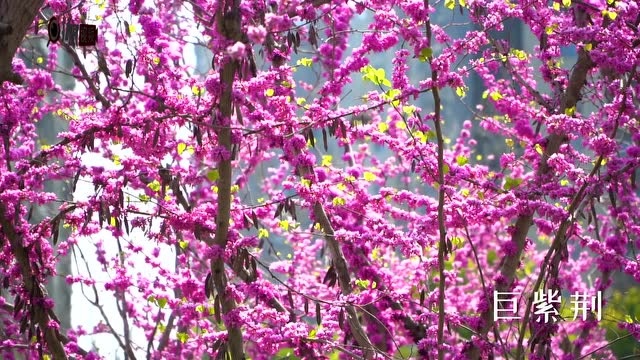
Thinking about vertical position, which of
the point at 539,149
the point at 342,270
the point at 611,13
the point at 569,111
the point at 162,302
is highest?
the point at 611,13

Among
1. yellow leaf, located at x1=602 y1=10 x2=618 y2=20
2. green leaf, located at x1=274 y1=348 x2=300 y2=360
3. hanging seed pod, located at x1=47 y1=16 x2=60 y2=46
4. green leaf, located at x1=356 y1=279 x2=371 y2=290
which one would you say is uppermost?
yellow leaf, located at x1=602 y1=10 x2=618 y2=20

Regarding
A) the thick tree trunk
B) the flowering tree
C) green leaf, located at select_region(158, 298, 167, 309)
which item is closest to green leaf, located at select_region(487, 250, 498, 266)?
the flowering tree

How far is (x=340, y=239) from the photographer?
177 inches

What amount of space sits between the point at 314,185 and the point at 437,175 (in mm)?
591

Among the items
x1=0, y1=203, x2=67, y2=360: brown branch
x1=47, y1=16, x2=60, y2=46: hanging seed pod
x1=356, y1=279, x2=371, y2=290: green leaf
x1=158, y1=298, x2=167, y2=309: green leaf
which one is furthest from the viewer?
x1=158, y1=298, x2=167, y2=309: green leaf

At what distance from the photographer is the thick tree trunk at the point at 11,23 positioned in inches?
120

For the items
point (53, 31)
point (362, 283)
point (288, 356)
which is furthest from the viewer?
point (288, 356)

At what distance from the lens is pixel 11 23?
10.1ft

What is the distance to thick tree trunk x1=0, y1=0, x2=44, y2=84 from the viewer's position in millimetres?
3053

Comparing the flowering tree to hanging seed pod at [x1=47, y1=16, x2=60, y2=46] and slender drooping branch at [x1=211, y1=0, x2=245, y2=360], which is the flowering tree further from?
hanging seed pod at [x1=47, y1=16, x2=60, y2=46]

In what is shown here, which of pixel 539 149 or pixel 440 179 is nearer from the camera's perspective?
pixel 440 179

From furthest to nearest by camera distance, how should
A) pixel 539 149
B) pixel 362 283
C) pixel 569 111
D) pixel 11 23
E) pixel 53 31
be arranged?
pixel 539 149
pixel 362 283
pixel 569 111
pixel 53 31
pixel 11 23

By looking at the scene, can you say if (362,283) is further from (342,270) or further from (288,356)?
(288,356)

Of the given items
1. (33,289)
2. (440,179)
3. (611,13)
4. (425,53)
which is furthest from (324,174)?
(611,13)
